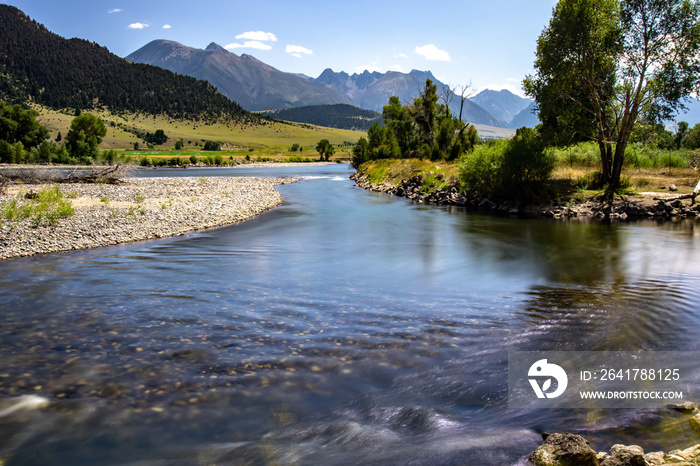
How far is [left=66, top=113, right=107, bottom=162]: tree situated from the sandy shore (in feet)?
207

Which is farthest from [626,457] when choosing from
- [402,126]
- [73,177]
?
[402,126]

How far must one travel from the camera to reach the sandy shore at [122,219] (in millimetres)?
19844

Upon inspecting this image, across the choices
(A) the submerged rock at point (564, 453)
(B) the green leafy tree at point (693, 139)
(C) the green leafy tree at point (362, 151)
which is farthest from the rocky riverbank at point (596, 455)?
(C) the green leafy tree at point (362, 151)

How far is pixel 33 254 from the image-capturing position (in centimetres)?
1838

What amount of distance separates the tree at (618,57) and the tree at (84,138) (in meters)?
86.8

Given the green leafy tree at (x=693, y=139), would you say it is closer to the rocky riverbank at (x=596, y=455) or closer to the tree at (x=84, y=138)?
the rocky riverbank at (x=596, y=455)

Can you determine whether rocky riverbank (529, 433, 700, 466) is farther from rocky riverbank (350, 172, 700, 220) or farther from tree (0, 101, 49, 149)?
tree (0, 101, 49, 149)

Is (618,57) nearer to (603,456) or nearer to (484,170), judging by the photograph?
(484,170)

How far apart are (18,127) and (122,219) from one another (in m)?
94.7

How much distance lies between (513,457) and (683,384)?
420 centimetres

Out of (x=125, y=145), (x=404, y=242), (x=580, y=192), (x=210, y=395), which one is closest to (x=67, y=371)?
(x=210, y=395)

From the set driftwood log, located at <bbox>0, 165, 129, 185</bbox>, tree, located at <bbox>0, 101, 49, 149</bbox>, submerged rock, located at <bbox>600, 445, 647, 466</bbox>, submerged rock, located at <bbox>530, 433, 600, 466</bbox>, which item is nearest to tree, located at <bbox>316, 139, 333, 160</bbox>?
tree, located at <bbox>0, 101, 49, 149</bbox>

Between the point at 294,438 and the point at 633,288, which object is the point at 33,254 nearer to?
the point at 294,438

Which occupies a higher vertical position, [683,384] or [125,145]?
[125,145]
